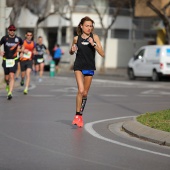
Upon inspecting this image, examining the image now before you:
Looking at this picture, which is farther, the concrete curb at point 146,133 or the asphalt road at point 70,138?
the concrete curb at point 146,133

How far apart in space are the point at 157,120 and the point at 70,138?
2.23 metres

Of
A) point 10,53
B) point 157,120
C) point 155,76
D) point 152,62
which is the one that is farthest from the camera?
point 152,62

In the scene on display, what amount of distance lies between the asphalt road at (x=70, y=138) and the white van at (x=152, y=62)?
45.5 ft

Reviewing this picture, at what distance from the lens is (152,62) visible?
1347 inches

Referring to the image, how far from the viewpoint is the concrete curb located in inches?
430

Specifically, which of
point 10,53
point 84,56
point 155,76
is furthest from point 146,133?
point 155,76

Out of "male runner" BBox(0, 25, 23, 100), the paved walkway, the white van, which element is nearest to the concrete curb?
the paved walkway

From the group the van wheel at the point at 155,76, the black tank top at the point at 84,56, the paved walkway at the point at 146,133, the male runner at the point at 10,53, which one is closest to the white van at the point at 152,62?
the van wheel at the point at 155,76

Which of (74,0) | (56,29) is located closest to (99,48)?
(74,0)

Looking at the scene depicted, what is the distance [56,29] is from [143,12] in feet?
47.8

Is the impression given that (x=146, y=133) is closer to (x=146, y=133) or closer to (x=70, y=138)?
(x=146, y=133)

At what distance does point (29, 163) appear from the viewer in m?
8.70

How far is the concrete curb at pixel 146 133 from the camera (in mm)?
10930

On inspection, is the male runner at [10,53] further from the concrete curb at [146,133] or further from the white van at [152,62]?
the white van at [152,62]
